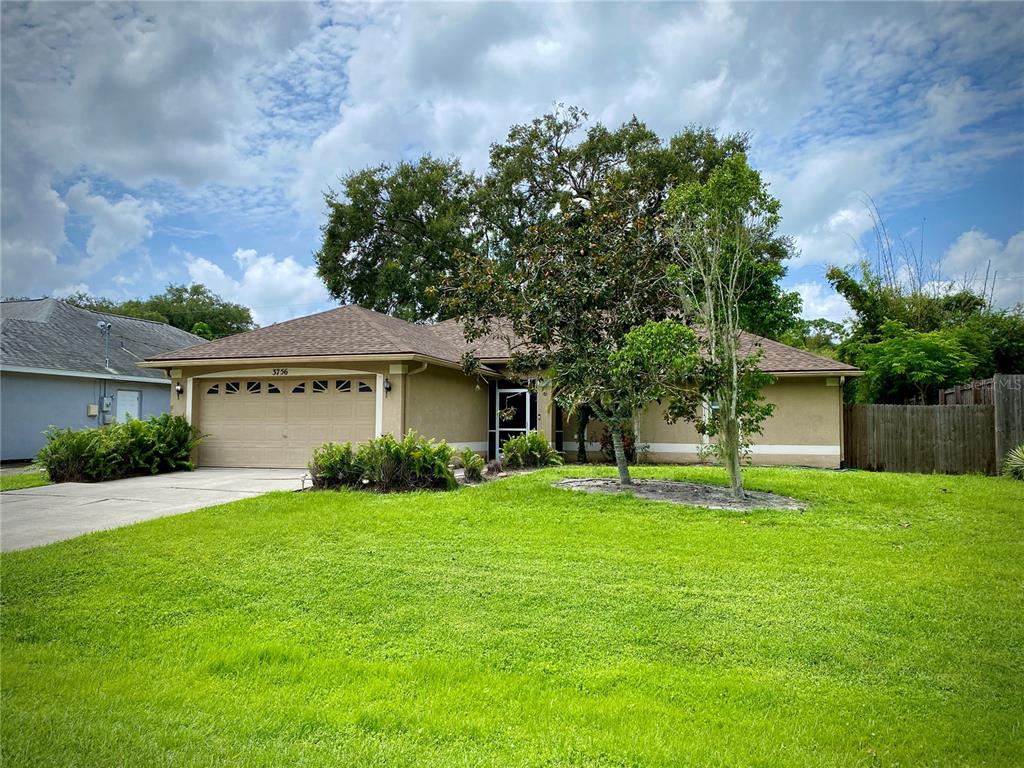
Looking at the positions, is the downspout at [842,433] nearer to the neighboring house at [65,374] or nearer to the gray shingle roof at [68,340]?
the neighboring house at [65,374]

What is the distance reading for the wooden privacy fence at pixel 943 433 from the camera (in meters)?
13.0

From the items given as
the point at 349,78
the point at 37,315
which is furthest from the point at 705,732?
the point at 37,315

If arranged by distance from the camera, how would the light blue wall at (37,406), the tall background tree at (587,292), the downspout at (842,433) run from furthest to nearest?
the light blue wall at (37,406), the downspout at (842,433), the tall background tree at (587,292)

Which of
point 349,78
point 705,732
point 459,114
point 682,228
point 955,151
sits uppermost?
point 459,114

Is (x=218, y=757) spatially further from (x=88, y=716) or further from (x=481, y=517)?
(x=481, y=517)

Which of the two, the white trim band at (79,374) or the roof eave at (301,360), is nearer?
the roof eave at (301,360)

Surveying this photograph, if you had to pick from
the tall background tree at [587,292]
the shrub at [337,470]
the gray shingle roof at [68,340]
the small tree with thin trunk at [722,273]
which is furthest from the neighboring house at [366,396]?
the gray shingle roof at [68,340]

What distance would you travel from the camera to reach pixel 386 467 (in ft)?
33.5

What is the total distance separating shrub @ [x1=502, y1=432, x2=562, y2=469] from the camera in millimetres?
13719

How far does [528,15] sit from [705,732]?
1103cm

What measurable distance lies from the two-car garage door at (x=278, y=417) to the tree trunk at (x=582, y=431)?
16.5 feet

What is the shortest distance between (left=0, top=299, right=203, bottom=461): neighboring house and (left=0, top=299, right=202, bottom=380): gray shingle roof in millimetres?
31

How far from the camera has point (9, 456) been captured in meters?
17.0

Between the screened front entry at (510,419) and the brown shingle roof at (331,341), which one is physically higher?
the brown shingle roof at (331,341)
